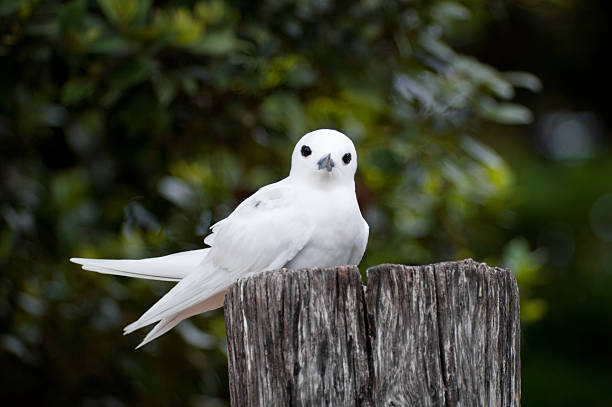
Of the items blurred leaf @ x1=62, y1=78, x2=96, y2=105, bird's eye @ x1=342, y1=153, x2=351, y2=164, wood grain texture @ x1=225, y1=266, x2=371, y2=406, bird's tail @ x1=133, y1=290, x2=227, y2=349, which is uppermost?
blurred leaf @ x1=62, y1=78, x2=96, y2=105

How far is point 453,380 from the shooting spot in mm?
2035

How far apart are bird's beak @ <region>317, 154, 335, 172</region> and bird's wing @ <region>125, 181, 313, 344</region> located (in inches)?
5.5

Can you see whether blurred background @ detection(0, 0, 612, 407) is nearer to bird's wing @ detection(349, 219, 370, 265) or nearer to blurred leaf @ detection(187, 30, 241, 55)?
blurred leaf @ detection(187, 30, 241, 55)

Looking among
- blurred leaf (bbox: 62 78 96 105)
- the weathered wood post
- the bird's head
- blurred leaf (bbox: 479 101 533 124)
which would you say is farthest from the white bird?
blurred leaf (bbox: 479 101 533 124)

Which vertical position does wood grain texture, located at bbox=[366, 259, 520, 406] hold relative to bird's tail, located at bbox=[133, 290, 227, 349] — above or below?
below

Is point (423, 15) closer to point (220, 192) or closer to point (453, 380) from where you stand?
point (220, 192)

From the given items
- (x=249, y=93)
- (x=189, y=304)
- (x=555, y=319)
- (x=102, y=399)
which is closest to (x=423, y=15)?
(x=249, y=93)

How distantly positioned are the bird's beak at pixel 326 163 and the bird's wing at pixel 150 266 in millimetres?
580

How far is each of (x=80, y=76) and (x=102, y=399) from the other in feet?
6.19

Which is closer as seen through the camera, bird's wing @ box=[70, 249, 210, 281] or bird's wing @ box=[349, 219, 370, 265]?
bird's wing @ box=[349, 219, 370, 265]

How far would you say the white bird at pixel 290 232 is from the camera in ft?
7.85

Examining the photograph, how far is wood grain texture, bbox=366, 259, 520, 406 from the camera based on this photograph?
202 centimetres

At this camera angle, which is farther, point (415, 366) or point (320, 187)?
point (320, 187)

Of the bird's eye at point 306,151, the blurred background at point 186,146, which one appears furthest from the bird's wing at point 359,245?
the blurred background at point 186,146
